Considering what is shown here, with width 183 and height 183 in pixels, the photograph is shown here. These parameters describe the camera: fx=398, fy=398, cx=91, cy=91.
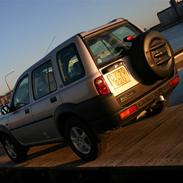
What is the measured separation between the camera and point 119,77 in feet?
18.2

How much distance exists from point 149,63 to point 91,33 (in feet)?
3.23

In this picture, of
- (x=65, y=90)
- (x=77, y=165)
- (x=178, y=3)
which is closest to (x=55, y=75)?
(x=65, y=90)

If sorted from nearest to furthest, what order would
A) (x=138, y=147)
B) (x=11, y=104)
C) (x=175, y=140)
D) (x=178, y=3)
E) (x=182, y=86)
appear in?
1. (x=175, y=140)
2. (x=138, y=147)
3. (x=11, y=104)
4. (x=182, y=86)
5. (x=178, y=3)

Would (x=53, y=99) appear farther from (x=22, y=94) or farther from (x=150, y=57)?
(x=150, y=57)

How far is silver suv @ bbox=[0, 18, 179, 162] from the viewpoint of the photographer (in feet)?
17.8

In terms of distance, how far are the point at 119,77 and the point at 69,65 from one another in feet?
2.69

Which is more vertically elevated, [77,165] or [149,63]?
[149,63]

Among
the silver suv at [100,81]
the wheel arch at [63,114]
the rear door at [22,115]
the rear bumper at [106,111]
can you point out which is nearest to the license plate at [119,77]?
the silver suv at [100,81]

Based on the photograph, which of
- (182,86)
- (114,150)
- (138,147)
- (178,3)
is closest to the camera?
(138,147)

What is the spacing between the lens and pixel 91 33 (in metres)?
5.84

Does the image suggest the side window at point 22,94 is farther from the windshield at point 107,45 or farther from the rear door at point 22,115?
the windshield at point 107,45

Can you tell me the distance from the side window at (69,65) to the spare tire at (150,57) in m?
0.77

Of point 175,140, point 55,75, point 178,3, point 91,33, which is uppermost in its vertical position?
point 91,33

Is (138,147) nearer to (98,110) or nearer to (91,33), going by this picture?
(98,110)
